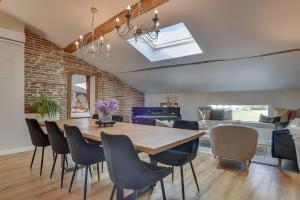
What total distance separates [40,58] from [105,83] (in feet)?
7.03

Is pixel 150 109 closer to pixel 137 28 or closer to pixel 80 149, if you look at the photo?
pixel 137 28

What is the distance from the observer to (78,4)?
12.0ft

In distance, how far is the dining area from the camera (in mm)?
1565

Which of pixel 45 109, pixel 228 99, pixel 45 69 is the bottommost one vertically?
pixel 45 109

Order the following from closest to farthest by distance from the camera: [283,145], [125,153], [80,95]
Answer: [125,153] → [283,145] → [80,95]

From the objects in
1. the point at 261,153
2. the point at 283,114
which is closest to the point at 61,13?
the point at 261,153

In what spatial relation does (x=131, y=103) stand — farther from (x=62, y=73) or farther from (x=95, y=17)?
(x=95, y=17)

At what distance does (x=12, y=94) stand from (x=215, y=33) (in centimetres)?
440

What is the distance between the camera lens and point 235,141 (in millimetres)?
3354

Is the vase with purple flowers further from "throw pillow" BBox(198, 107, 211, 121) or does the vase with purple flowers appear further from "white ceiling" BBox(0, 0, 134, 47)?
"throw pillow" BBox(198, 107, 211, 121)

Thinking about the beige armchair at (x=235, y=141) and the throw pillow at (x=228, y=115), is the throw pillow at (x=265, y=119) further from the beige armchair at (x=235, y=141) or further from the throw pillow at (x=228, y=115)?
the beige armchair at (x=235, y=141)

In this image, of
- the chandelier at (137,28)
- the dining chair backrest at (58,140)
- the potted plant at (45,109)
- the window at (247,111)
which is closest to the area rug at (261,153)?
the window at (247,111)

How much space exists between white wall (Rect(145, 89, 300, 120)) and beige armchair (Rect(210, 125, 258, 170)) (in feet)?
10.6

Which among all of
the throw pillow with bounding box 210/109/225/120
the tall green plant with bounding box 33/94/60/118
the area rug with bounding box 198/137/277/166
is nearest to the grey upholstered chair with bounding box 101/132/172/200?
the area rug with bounding box 198/137/277/166
